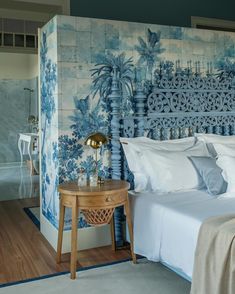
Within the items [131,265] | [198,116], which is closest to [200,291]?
[131,265]

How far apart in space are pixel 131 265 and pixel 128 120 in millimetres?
1294

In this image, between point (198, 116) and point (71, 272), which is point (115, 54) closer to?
point (198, 116)

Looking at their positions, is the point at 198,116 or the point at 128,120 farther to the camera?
the point at 198,116

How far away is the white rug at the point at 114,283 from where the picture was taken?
2754mm

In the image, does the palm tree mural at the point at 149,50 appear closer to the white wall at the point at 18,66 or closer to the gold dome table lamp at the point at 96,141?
the gold dome table lamp at the point at 96,141

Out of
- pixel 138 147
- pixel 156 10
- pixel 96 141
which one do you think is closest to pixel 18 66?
pixel 156 10

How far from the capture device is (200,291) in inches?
90.8

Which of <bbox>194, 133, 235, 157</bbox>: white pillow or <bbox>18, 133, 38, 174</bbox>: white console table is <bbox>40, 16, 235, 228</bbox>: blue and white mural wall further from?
<bbox>18, 133, 38, 174</bbox>: white console table

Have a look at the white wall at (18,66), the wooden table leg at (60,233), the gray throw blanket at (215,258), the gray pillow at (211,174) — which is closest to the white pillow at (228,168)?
the gray pillow at (211,174)

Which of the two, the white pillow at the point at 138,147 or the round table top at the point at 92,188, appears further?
the white pillow at the point at 138,147

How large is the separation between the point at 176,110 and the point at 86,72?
Answer: 99 cm

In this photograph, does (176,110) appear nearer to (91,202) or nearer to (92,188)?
(92,188)

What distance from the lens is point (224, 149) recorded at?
3662 millimetres

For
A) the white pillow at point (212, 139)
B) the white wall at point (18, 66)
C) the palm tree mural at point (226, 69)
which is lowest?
the white pillow at point (212, 139)
